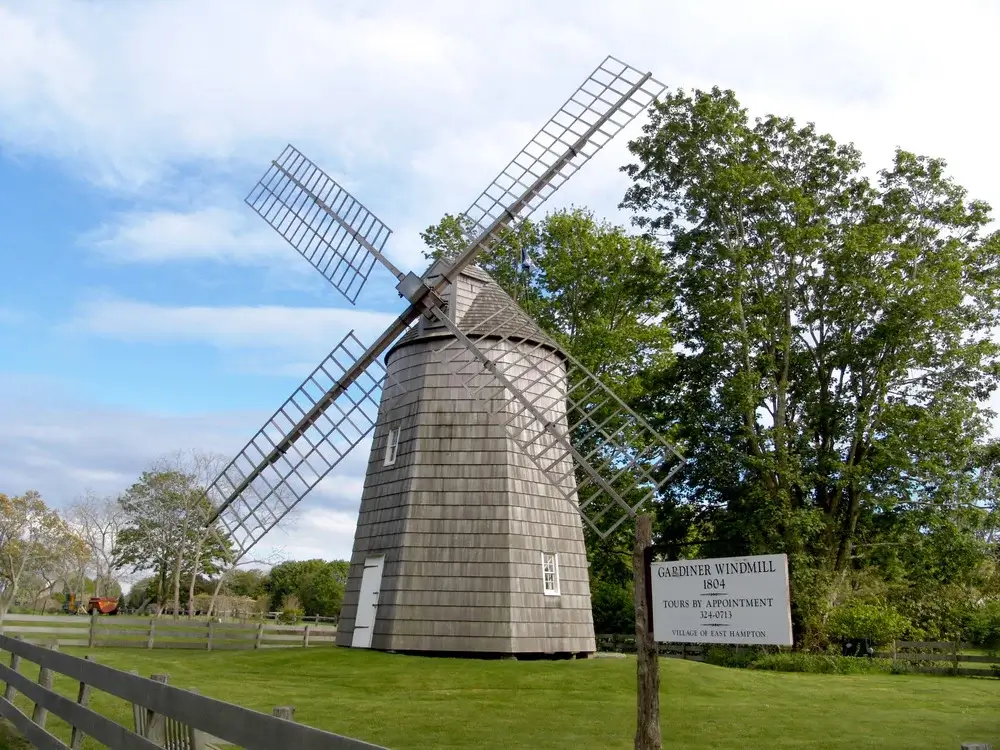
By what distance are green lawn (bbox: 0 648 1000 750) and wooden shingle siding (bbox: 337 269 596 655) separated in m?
0.91

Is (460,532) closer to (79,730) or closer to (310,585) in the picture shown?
(79,730)

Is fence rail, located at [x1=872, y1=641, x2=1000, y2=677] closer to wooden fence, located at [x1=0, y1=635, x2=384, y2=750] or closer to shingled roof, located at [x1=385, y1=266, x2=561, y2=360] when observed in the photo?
shingled roof, located at [x1=385, y1=266, x2=561, y2=360]

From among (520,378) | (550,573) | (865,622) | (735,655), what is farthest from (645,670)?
(865,622)

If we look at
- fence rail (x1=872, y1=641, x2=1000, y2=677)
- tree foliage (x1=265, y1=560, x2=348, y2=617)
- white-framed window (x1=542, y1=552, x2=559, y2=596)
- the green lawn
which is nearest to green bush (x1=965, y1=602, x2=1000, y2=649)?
fence rail (x1=872, y1=641, x2=1000, y2=677)

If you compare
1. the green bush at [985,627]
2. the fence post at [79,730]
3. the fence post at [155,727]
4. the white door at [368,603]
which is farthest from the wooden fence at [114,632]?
the green bush at [985,627]

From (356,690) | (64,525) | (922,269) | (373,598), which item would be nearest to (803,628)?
(922,269)

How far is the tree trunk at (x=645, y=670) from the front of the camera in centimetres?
759

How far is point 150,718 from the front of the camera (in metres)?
5.28

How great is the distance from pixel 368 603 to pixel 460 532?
2.55 metres

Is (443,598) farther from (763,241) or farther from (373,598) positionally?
(763,241)

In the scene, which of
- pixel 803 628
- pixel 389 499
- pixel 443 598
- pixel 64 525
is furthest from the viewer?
pixel 64 525

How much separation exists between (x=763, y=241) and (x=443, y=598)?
1558 cm

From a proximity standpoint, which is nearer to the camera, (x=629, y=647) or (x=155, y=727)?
(x=155, y=727)

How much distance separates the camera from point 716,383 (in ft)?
85.7
